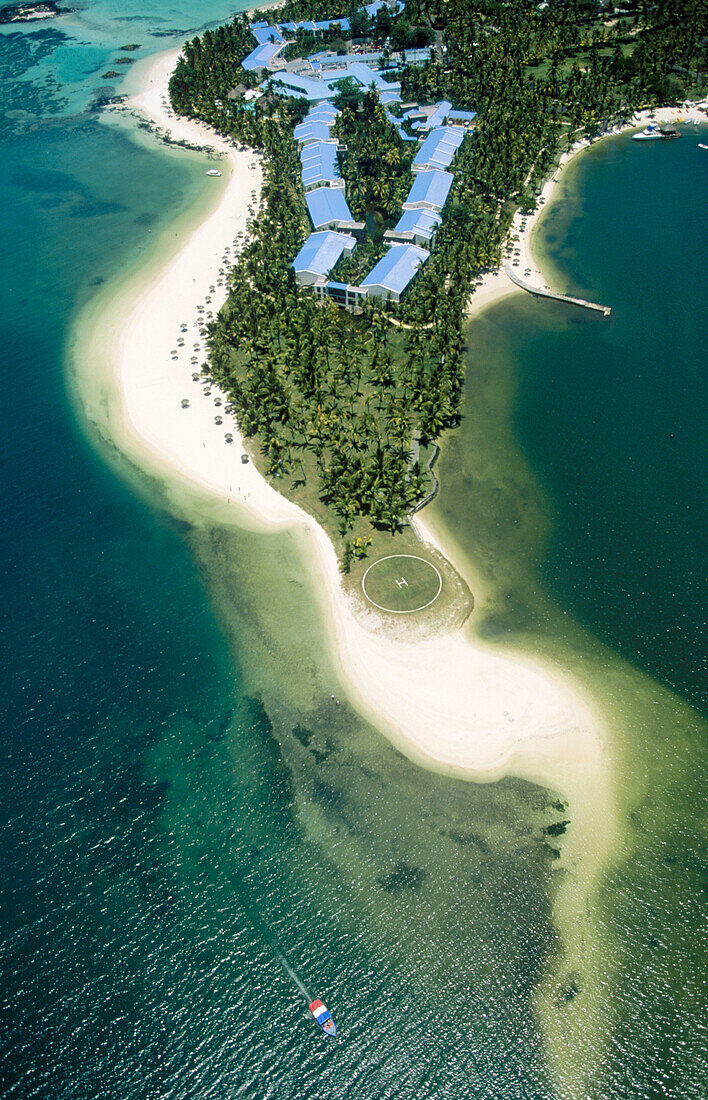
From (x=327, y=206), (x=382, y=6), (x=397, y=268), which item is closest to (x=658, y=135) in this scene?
(x=327, y=206)

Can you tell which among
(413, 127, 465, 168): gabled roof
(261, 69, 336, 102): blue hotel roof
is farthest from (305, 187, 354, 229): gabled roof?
(261, 69, 336, 102): blue hotel roof

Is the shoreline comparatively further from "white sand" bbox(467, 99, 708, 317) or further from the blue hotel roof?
the blue hotel roof

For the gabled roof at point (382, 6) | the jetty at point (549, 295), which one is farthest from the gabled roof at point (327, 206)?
the gabled roof at point (382, 6)

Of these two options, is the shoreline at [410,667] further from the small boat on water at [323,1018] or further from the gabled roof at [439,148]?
the gabled roof at [439,148]

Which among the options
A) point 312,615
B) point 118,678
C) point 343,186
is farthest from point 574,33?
point 118,678

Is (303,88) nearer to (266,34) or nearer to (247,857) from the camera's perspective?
(266,34)
